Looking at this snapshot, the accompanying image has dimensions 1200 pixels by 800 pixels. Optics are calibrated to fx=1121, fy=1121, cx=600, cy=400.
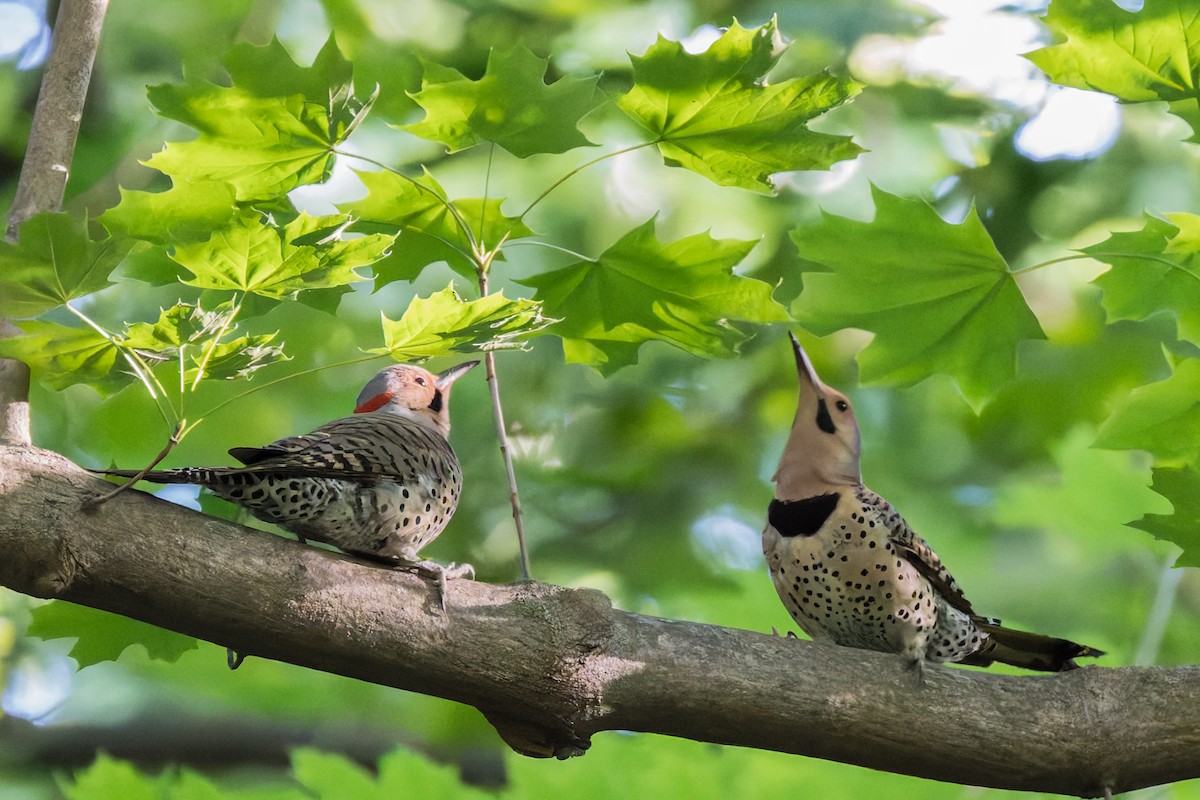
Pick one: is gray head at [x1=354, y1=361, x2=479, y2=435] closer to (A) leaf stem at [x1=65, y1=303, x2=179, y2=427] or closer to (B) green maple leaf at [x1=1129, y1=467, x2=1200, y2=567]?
(A) leaf stem at [x1=65, y1=303, x2=179, y2=427]

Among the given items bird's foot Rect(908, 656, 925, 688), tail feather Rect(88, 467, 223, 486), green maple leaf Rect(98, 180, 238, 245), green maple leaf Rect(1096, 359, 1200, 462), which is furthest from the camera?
green maple leaf Rect(1096, 359, 1200, 462)

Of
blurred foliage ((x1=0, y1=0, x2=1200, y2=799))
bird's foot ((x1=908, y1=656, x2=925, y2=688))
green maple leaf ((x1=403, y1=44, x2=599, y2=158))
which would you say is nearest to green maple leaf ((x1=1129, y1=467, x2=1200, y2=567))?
blurred foliage ((x1=0, y1=0, x2=1200, y2=799))

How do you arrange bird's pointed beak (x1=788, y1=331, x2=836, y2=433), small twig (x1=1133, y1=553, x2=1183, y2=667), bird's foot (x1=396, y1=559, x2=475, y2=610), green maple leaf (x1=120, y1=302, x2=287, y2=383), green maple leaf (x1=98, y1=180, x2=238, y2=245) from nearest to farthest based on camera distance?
green maple leaf (x1=120, y1=302, x2=287, y2=383) < bird's foot (x1=396, y1=559, x2=475, y2=610) < green maple leaf (x1=98, y1=180, x2=238, y2=245) < bird's pointed beak (x1=788, y1=331, x2=836, y2=433) < small twig (x1=1133, y1=553, x2=1183, y2=667)

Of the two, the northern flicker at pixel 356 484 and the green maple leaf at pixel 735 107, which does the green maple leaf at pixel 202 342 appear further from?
the green maple leaf at pixel 735 107

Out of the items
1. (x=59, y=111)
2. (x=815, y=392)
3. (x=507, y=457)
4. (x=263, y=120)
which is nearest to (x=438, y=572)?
(x=507, y=457)

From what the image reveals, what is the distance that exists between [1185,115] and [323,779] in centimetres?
260

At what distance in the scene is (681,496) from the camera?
463 centimetres

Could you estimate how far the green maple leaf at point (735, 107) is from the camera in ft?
6.12

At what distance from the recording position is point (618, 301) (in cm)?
217

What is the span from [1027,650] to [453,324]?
1.46 metres

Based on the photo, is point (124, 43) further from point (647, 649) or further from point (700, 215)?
point (647, 649)

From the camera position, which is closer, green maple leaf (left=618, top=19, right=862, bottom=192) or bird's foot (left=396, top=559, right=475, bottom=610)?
bird's foot (left=396, top=559, right=475, bottom=610)

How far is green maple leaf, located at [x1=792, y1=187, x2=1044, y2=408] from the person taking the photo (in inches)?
83.3

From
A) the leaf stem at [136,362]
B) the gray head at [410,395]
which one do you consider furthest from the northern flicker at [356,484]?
the gray head at [410,395]
